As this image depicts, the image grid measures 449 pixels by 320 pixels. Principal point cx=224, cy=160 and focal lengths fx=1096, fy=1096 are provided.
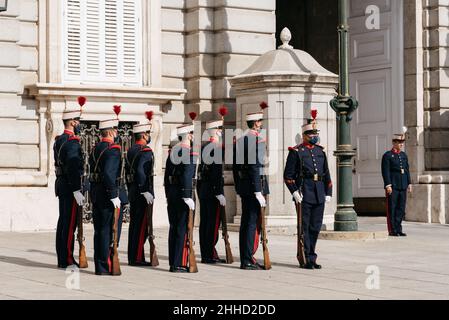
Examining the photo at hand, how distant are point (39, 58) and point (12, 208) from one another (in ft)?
8.54

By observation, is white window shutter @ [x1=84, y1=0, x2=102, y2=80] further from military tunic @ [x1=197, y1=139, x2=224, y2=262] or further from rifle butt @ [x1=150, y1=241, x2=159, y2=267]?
rifle butt @ [x1=150, y1=241, x2=159, y2=267]

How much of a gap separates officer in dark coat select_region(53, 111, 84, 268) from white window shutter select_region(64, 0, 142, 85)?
590cm

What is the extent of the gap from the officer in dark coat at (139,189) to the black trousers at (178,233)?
0.48m

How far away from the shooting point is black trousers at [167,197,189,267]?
41.2ft

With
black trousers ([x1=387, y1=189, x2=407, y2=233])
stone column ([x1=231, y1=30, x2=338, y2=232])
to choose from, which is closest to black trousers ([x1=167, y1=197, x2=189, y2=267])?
stone column ([x1=231, y1=30, x2=338, y2=232])

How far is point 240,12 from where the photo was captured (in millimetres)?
19797

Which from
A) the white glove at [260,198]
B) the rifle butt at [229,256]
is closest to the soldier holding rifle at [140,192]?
the rifle butt at [229,256]

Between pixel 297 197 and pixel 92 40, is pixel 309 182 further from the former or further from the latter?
pixel 92 40

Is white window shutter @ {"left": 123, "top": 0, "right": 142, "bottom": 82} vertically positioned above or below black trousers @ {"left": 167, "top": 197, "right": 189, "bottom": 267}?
above

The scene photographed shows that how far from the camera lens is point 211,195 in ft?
45.0

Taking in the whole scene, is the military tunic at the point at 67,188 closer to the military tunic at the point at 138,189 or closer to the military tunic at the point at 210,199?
the military tunic at the point at 138,189

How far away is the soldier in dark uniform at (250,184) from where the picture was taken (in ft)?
42.4

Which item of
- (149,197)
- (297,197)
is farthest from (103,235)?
(297,197)
